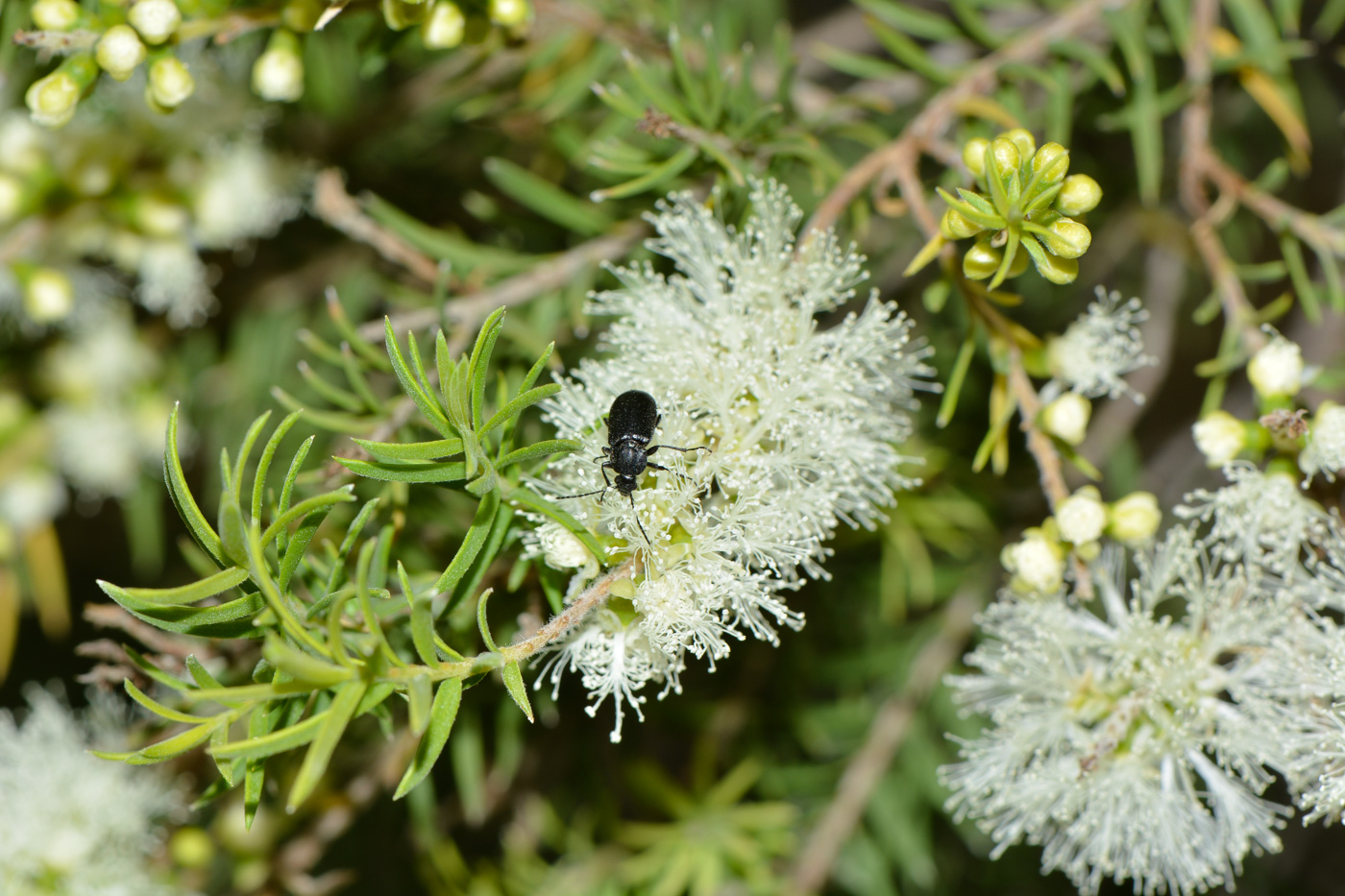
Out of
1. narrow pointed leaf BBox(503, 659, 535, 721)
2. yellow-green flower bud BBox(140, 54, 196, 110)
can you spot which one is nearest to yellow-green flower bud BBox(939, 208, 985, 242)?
narrow pointed leaf BBox(503, 659, 535, 721)

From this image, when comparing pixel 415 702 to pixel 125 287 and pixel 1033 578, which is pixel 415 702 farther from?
pixel 125 287

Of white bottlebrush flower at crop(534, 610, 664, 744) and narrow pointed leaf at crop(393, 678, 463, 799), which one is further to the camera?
white bottlebrush flower at crop(534, 610, 664, 744)

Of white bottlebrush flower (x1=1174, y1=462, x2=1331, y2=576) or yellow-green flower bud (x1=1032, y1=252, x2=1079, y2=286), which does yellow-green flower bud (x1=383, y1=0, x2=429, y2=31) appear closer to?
yellow-green flower bud (x1=1032, y1=252, x2=1079, y2=286)

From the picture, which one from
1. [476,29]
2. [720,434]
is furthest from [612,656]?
[476,29]

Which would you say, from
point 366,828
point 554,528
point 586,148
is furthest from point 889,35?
point 366,828

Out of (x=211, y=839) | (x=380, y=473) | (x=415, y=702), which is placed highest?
(x=380, y=473)

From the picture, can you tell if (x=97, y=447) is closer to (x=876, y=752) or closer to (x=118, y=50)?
(x=118, y=50)
